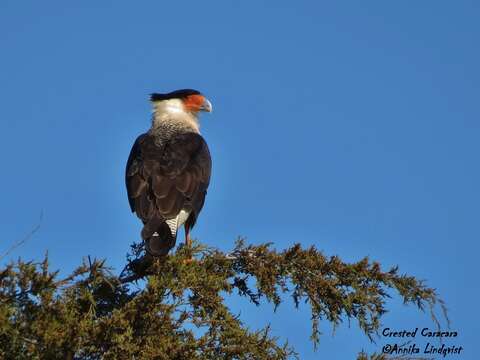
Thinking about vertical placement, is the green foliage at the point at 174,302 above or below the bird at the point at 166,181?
below

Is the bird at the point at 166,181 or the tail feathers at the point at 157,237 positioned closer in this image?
the tail feathers at the point at 157,237

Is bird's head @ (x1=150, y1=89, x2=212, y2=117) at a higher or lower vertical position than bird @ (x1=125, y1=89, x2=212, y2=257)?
higher

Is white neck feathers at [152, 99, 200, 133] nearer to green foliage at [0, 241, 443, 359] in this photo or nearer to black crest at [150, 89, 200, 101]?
black crest at [150, 89, 200, 101]

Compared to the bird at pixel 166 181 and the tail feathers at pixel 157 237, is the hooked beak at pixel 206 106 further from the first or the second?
the tail feathers at pixel 157 237

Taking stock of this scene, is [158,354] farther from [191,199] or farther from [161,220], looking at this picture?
[191,199]

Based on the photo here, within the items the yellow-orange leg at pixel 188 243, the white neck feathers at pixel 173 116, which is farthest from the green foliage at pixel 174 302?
the white neck feathers at pixel 173 116

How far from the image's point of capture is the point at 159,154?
26.5 ft

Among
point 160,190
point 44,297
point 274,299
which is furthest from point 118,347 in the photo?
point 160,190

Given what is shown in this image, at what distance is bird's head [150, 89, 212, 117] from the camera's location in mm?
10039

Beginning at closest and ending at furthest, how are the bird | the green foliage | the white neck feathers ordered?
the green foliage < the bird < the white neck feathers

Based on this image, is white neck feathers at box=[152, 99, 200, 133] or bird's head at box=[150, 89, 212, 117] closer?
white neck feathers at box=[152, 99, 200, 133]

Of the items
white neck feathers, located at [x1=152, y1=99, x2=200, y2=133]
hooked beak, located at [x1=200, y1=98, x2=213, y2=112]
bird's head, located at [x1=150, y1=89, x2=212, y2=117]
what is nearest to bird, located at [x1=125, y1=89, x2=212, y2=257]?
white neck feathers, located at [x1=152, y1=99, x2=200, y2=133]

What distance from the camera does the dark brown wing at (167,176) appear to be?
7344 mm

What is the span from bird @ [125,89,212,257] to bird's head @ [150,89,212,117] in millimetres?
631
